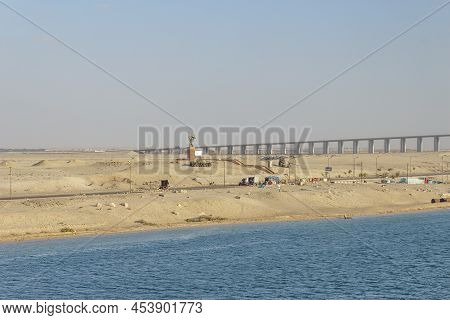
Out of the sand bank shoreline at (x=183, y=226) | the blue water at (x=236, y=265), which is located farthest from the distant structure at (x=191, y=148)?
the blue water at (x=236, y=265)

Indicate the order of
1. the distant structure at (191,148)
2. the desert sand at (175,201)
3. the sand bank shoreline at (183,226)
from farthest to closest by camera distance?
the distant structure at (191,148)
the desert sand at (175,201)
the sand bank shoreline at (183,226)

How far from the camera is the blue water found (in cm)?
5231

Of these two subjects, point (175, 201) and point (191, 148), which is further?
point (191, 148)

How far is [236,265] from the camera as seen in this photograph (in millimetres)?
63656

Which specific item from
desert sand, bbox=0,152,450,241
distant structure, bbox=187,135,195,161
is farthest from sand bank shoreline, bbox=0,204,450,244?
distant structure, bbox=187,135,195,161

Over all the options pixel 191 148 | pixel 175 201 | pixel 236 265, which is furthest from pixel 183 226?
pixel 191 148

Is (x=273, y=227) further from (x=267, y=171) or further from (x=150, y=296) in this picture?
(x=267, y=171)

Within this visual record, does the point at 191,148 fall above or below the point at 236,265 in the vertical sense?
above

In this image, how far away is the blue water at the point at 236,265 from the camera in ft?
172

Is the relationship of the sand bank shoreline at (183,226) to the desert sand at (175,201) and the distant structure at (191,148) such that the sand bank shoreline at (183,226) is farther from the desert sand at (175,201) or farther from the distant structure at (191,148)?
the distant structure at (191,148)

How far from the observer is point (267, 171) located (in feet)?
558

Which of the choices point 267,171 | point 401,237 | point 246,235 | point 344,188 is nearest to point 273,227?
point 246,235

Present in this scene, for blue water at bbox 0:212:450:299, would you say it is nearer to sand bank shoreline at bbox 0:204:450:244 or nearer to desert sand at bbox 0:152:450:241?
sand bank shoreline at bbox 0:204:450:244

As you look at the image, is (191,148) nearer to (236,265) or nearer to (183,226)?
(183,226)
